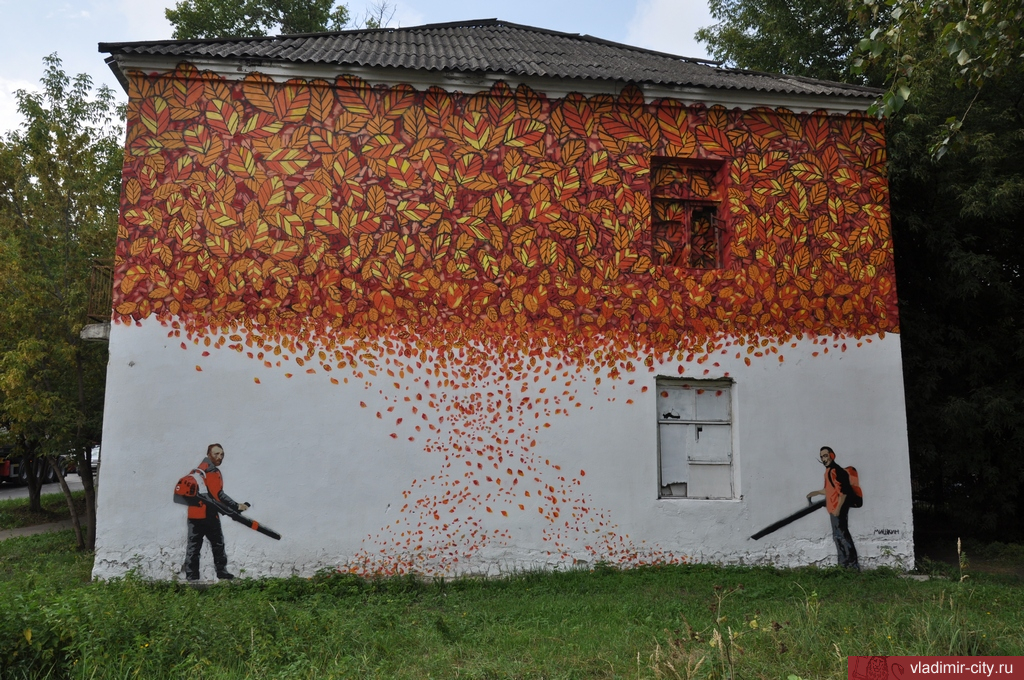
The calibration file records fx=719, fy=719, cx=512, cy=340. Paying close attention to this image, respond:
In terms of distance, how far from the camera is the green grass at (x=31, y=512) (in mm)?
13644

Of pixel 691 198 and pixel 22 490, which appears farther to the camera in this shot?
pixel 22 490

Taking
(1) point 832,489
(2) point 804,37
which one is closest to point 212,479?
(1) point 832,489

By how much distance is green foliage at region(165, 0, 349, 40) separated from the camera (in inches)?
685

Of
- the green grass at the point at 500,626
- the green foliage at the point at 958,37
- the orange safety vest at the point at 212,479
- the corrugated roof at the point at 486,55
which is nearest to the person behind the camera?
the green grass at the point at 500,626

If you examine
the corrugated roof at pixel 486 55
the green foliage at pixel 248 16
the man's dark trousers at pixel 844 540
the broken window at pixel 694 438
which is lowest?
the man's dark trousers at pixel 844 540

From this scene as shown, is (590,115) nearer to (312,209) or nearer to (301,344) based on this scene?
(312,209)

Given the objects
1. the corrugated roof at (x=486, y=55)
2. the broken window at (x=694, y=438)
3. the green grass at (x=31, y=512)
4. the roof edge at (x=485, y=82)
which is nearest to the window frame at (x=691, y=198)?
the roof edge at (x=485, y=82)

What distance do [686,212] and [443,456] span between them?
167 inches

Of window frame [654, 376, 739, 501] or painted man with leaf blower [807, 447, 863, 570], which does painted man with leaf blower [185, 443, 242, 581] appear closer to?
window frame [654, 376, 739, 501]

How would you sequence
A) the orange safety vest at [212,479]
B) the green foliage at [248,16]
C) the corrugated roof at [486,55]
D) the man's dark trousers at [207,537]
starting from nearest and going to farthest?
1. the man's dark trousers at [207,537]
2. the orange safety vest at [212,479]
3. the corrugated roof at [486,55]
4. the green foliage at [248,16]

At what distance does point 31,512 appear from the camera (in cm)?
1451

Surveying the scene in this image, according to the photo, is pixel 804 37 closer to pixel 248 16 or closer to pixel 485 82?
pixel 485 82

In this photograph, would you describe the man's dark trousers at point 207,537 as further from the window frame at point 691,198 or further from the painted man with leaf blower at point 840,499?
the painted man with leaf blower at point 840,499

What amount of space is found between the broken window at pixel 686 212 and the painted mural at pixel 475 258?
0.04m
